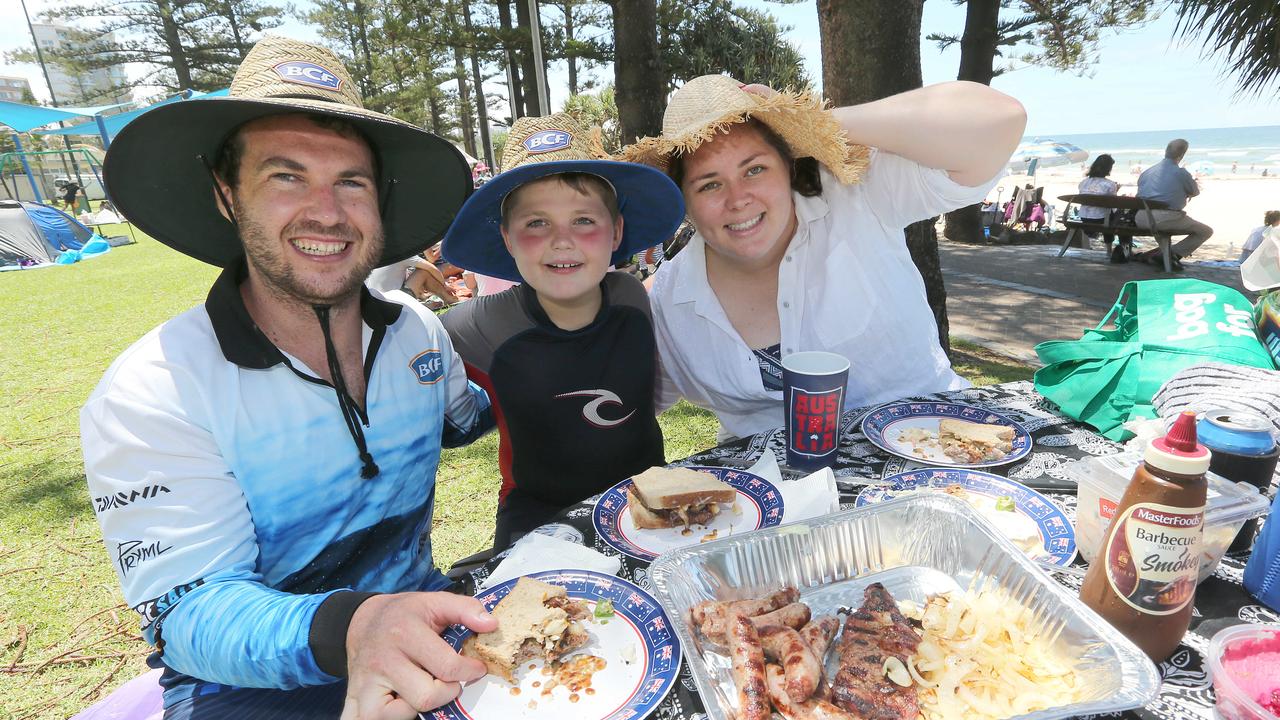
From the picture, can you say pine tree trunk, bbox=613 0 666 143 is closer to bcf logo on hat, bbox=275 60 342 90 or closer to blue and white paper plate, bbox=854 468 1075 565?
bcf logo on hat, bbox=275 60 342 90

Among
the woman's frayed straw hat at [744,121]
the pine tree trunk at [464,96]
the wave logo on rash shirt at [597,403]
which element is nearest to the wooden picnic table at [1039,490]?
the wave logo on rash shirt at [597,403]

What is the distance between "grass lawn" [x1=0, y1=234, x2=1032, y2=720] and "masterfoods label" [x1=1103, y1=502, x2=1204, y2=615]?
3505 mm

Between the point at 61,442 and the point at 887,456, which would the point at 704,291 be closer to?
the point at 887,456

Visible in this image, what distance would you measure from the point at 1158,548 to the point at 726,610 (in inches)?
30.8

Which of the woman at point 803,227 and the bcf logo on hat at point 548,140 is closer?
the bcf logo on hat at point 548,140

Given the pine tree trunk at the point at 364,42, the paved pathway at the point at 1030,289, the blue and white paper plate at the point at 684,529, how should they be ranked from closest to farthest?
the blue and white paper plate at the point at 684,529
the paved pathway at the point at 1030,289
the pine tree trunk at the point at 364,42

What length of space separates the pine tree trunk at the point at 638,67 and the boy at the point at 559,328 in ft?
23.5

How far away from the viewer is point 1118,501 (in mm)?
1337

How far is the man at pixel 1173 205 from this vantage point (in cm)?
1144

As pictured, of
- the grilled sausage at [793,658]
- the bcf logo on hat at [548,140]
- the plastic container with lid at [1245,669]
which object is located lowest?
the grilled sausage at [793,658]

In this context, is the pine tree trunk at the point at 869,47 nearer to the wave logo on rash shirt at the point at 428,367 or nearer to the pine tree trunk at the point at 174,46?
the wave logo on rash shirt at the point at 428,367

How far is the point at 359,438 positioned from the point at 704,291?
1591mm

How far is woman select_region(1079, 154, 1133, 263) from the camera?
11.9m

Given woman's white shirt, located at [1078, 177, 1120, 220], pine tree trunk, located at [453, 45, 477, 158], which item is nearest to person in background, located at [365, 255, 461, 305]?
woman's white shirt, located at [1078, 177, 1120, 220]
